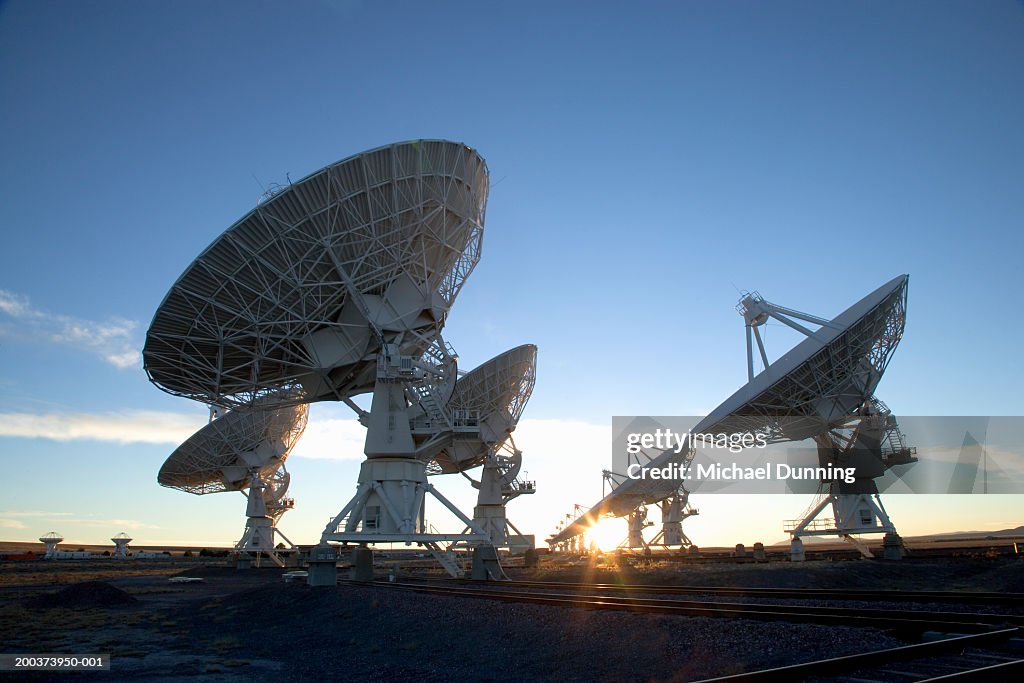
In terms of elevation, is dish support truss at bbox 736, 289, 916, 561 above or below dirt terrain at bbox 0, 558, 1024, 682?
above

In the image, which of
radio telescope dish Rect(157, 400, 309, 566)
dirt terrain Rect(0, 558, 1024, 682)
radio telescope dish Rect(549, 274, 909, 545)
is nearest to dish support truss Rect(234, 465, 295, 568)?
radio telescope dish Rect(157, 400, 309, 566)

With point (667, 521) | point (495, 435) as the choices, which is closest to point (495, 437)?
point (495, 435)

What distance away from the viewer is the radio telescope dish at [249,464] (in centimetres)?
4666

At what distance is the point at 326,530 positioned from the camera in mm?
25359

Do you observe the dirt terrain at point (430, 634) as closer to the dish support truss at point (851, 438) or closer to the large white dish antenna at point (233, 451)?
the dish support truss at point (851, 438)

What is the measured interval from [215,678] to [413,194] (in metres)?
16.7

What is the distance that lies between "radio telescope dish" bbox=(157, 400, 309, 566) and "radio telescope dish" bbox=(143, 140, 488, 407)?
19.4 m

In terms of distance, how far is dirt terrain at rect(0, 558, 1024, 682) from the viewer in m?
8.91

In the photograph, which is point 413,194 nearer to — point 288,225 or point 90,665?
point 288,225

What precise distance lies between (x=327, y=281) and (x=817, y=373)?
18.8 meters

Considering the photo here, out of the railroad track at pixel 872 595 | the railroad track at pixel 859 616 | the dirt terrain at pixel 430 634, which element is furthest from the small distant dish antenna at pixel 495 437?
the railroad track at pixel 859 616

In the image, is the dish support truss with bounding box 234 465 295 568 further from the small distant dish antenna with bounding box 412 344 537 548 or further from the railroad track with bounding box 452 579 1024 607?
the railroad track with bounding box 452 579 1024 607

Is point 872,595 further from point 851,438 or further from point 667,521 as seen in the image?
point 667,521

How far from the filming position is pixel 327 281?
24.7 m
